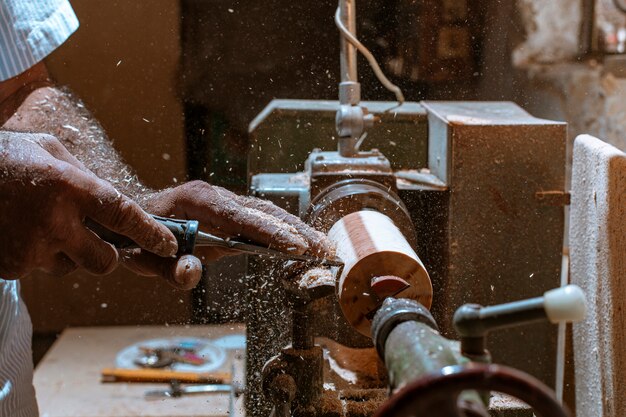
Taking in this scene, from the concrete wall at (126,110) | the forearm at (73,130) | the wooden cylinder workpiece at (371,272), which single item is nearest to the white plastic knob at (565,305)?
the wooden cylinder workpiece at (371,272)

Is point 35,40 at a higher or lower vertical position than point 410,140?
higher

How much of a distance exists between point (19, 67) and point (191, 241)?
71 centimetres

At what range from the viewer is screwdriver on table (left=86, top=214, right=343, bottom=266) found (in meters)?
0.93

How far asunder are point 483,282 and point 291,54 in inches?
48.1

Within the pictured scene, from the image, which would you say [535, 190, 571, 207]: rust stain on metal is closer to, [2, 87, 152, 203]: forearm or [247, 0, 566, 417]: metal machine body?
[247, 0, 566, 417]: metal machine body

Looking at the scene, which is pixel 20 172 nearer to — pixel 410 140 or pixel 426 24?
pixel 410 140

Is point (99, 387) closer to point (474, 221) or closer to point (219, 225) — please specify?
point (219, 225)

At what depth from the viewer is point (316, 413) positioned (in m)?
1.07

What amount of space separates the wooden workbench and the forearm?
0.72 meters

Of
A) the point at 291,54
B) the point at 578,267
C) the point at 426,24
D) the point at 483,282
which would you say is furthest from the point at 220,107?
the point at 578,267

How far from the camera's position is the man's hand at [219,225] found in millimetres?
1000

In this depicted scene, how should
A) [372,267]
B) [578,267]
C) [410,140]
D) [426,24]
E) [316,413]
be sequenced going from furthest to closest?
[426,24] → [410,140] → [578,267] → [316,413] → [372,267]

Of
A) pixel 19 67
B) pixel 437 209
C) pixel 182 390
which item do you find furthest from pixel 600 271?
pixel 182 390

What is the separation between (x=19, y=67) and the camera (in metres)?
1.37
